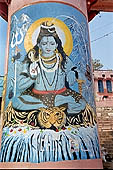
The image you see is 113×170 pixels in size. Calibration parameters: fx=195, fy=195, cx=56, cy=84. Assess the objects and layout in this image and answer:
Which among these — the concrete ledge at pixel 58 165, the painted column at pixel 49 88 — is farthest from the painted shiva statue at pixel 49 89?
the concrete ledge at pixel 58 165

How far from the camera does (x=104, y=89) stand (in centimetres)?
2439

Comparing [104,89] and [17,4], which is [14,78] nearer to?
[17,4]

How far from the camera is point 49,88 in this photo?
577 cm

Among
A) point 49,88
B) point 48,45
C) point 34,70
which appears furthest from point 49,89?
point 48,45

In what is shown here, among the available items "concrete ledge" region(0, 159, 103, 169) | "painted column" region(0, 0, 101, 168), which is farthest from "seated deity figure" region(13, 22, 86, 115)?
"concrete ledge" region(0, 159, 103, 169)

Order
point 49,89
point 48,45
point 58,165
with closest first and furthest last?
point 58,165 → point 49,89 → point 48,45

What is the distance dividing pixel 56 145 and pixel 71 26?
3948 mm

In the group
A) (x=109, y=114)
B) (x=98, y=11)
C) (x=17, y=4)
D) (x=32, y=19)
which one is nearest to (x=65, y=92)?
(x=32, y=19)

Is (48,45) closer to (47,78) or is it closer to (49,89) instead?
(47,78)

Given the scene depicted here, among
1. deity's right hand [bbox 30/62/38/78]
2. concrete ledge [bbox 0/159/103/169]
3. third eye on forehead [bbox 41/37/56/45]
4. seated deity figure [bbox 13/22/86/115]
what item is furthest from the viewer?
third eye on forehead [bbox 41/37/56/45]

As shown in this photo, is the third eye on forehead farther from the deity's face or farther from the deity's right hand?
the deity's right hand

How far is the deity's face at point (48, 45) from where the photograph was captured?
244 inches

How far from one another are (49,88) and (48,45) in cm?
146

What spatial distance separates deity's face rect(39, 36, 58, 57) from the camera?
619 cm
